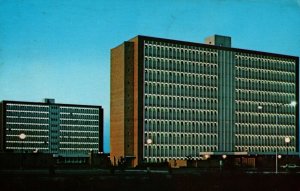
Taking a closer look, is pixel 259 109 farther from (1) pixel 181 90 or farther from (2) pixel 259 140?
(1) pixel 181 90

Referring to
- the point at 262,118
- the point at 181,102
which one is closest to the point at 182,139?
the point at 181,102

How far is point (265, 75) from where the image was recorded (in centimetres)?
15162

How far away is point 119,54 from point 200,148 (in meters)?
33.4

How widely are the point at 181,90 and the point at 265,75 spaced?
99.6 feet

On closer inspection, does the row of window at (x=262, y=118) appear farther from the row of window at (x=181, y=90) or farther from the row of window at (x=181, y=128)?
the row of window at (x=181, y=90)

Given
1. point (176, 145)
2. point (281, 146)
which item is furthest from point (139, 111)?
point (281, 146)

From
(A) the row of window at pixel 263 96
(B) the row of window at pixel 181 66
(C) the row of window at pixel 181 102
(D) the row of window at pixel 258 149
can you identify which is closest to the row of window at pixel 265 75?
(A) the row of window at pixel 263 96

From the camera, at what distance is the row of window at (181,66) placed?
132375mm

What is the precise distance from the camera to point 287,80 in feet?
512

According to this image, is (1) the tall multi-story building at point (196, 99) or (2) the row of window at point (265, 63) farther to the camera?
(2) the row of window at point (265, 63)

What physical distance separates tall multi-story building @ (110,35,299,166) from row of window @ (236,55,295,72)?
0.95ft

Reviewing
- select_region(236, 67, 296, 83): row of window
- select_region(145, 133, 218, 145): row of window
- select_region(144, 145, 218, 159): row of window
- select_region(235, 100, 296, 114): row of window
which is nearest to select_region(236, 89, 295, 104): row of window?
select_region(235, 100, 296, 114): row of window

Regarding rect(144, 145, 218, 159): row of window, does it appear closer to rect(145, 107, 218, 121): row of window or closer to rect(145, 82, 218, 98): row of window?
rect(145, 107, 218, 121): row of window

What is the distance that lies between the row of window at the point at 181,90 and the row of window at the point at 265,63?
13155 mm
